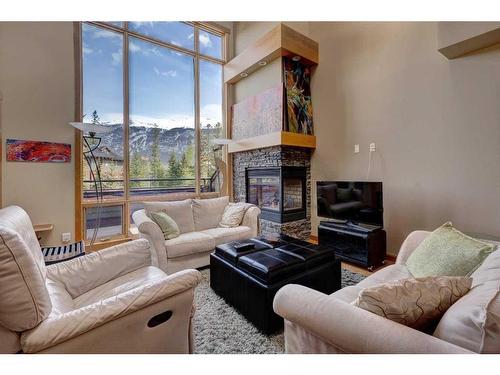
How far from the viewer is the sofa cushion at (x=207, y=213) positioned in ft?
11.3

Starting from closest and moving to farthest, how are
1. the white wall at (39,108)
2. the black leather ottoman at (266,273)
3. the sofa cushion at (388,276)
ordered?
the sofa cushion at (388,276) → the black leather ottoman at (266,273) → the white wall at (39,108)

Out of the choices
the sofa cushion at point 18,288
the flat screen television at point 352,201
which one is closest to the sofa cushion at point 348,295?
the sofa cushion at point 18,288

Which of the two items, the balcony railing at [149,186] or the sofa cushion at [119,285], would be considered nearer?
the sofa cushion at [119,285]

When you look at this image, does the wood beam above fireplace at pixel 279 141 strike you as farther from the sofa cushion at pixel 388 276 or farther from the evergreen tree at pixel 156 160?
the sofa cushion at pixel 388 276

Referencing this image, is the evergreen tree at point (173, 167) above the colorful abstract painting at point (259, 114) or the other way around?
the other way around

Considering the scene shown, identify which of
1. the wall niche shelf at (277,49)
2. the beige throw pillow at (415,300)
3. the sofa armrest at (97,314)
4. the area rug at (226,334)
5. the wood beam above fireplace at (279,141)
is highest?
the wall niche shelf at (277,49)

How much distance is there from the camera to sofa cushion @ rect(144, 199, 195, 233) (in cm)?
314

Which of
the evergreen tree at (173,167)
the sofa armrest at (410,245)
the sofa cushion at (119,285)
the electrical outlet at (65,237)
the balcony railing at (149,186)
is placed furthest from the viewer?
the evergreen tree at (173,167)

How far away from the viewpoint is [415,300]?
0.92 m

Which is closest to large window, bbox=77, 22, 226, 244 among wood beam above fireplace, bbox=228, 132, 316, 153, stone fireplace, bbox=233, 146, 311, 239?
wood beam above fireplace, bbox=228, 132, 316, 153

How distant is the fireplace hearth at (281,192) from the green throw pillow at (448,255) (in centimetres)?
243

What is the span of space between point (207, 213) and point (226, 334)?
198cm
